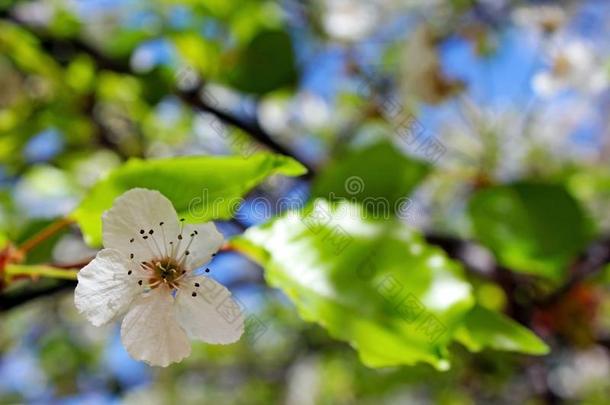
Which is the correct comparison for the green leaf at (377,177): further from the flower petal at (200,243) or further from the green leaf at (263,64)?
the green leaf at (263,64)

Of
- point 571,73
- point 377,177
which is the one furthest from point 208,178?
point 571,73

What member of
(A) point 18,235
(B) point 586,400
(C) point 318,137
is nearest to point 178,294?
(A) point 18,235

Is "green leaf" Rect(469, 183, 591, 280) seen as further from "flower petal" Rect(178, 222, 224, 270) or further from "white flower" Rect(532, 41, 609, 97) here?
"flower petal" Rect(178, 222, 224, 270)

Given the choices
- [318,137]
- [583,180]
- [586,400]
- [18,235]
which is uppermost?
[583,180]

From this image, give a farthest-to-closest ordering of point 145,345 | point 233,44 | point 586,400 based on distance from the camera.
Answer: point 586,400, point 233,44, point 145,345

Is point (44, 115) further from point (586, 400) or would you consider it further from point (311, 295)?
point (586, 400)

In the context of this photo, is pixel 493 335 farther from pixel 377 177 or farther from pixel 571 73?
pixel 571 73
